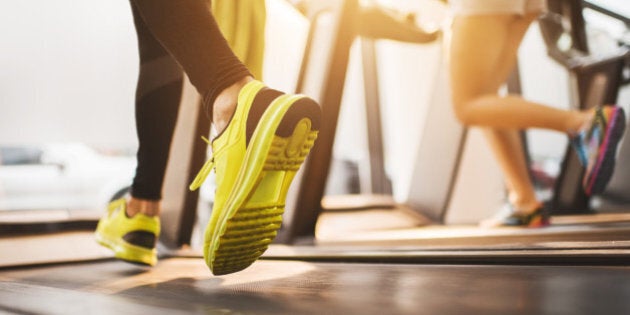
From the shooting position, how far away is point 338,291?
839mm

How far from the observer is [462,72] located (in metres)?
1.59

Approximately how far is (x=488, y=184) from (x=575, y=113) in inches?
68.9

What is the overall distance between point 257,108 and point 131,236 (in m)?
0.51

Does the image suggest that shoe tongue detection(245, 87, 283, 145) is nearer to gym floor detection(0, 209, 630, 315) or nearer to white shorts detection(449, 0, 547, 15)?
gym floor detection(0, 209, 630, 315)

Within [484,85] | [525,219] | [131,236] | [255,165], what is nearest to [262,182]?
[255,165]

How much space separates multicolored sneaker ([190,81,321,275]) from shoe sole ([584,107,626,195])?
947 mm

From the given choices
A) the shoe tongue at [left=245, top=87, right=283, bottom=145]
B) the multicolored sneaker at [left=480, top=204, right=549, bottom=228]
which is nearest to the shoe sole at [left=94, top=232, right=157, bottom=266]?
the shoe tongue at [left=245, top=87, right=283, bottom=145]

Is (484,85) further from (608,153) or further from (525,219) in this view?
(525,219)

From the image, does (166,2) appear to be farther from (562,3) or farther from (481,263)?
(562,3)

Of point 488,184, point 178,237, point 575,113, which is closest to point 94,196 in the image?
point 178,237

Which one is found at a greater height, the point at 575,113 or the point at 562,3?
the point at 562,3

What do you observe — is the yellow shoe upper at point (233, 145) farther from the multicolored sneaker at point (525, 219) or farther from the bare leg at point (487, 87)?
the multicolored sneaker at point (525, 219)

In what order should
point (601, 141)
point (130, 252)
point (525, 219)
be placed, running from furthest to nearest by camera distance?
point (525, 219) < point (601, 141) < point (130, 252)

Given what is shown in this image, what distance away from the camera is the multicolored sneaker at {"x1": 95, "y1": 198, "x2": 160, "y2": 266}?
1154 mm
